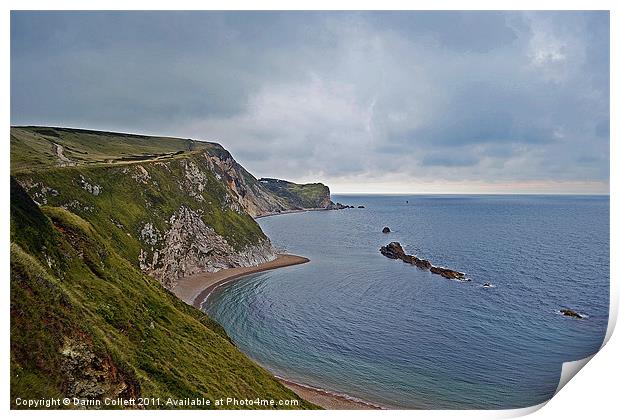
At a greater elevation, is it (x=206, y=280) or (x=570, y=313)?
(x=570, y=313)

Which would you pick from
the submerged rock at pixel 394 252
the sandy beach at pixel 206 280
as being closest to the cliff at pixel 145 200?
the sandy beach at pixel 206 280

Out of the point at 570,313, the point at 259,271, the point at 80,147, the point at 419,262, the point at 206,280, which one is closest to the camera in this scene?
the point at 570,313

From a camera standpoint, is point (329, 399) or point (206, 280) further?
point (206, 280)

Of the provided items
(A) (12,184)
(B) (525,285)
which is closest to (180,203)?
(A) (12,184)

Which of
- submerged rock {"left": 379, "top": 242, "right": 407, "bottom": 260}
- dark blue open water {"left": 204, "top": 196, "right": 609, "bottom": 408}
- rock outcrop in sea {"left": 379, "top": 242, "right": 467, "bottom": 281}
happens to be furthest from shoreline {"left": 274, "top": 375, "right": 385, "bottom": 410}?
submerged rock {"left": 379, "top": 242, "right": 407, "bottom": 260}

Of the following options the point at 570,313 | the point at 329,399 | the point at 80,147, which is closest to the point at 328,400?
the point at 329,399

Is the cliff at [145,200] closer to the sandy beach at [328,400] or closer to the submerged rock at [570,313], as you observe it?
the sandy beach at [328,400]

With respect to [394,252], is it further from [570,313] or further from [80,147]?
[80,147]
